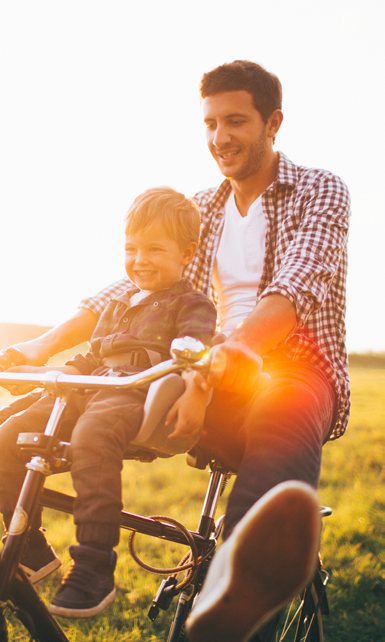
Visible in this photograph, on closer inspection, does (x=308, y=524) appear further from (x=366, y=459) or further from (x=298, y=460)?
(x=366, y=459)

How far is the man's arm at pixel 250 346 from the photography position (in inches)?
52.6

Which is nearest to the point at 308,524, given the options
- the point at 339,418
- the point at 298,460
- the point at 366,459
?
the point at 298,460

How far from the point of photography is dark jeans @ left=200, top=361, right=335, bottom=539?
4.61 ft

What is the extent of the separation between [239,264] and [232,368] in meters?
1.29

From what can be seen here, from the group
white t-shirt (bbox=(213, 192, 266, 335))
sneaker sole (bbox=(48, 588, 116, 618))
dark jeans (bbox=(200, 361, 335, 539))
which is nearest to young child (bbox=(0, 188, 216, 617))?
sneaker sole (bbox=(48, 588, 116, 618))

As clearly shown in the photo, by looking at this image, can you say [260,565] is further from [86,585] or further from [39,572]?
[39,572]

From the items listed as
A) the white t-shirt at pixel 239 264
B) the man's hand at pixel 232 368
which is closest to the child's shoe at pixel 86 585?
the man's hand at pixel 232 368

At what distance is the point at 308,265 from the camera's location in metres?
2.02

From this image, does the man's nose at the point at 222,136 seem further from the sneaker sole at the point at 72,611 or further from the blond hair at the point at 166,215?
the sneaker sole at the point at 72,611

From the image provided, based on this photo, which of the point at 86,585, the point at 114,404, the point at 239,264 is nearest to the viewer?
the point at 86,585

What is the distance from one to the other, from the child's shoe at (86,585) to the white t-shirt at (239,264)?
4.16ft

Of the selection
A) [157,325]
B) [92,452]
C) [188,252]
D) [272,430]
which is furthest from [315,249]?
[92,452]

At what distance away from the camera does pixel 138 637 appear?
334cm

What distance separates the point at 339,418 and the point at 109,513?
113cm
